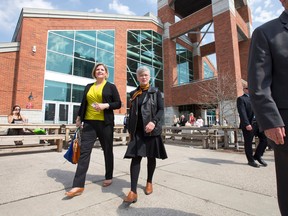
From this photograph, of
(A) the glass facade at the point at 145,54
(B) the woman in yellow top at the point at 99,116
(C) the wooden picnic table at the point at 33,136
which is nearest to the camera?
(B) the woman in yellow top at the point at 99,116

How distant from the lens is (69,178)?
11.7 feet

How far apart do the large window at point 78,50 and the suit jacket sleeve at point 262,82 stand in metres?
16.8

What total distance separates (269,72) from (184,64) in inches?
968

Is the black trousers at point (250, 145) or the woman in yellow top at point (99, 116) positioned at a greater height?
the woman in yellow top at point (99, 116)

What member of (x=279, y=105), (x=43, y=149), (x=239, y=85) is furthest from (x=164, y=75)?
(x=279, y=105)

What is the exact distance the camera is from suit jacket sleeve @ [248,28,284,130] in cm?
140

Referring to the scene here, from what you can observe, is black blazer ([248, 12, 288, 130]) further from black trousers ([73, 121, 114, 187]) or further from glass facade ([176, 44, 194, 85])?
glass facade ([176, 44, 194, 85])

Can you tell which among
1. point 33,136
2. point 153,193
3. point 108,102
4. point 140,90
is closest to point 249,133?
point 153,193

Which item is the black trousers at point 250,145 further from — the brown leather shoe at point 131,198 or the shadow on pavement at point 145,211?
the brown leather shoe at point 131,198

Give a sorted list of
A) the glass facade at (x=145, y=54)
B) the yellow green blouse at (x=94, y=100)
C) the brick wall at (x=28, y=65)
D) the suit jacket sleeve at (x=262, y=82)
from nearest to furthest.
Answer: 1. the suit jacket sleeve at (x=262, y=82)
2. the yellow green blouse at (x=94, y=100)
3. the brick wall at (x=28, y=65)
4. the glass facade at (x=145, y=54)

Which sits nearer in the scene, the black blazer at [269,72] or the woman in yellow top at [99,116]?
the black blazer at [269,72]

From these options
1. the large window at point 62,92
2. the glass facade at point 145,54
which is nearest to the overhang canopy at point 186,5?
the glass facade at point 145,54

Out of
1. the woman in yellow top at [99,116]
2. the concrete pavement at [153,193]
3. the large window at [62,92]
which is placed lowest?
the concrete pavement at [153,193]

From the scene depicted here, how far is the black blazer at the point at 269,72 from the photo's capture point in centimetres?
142
